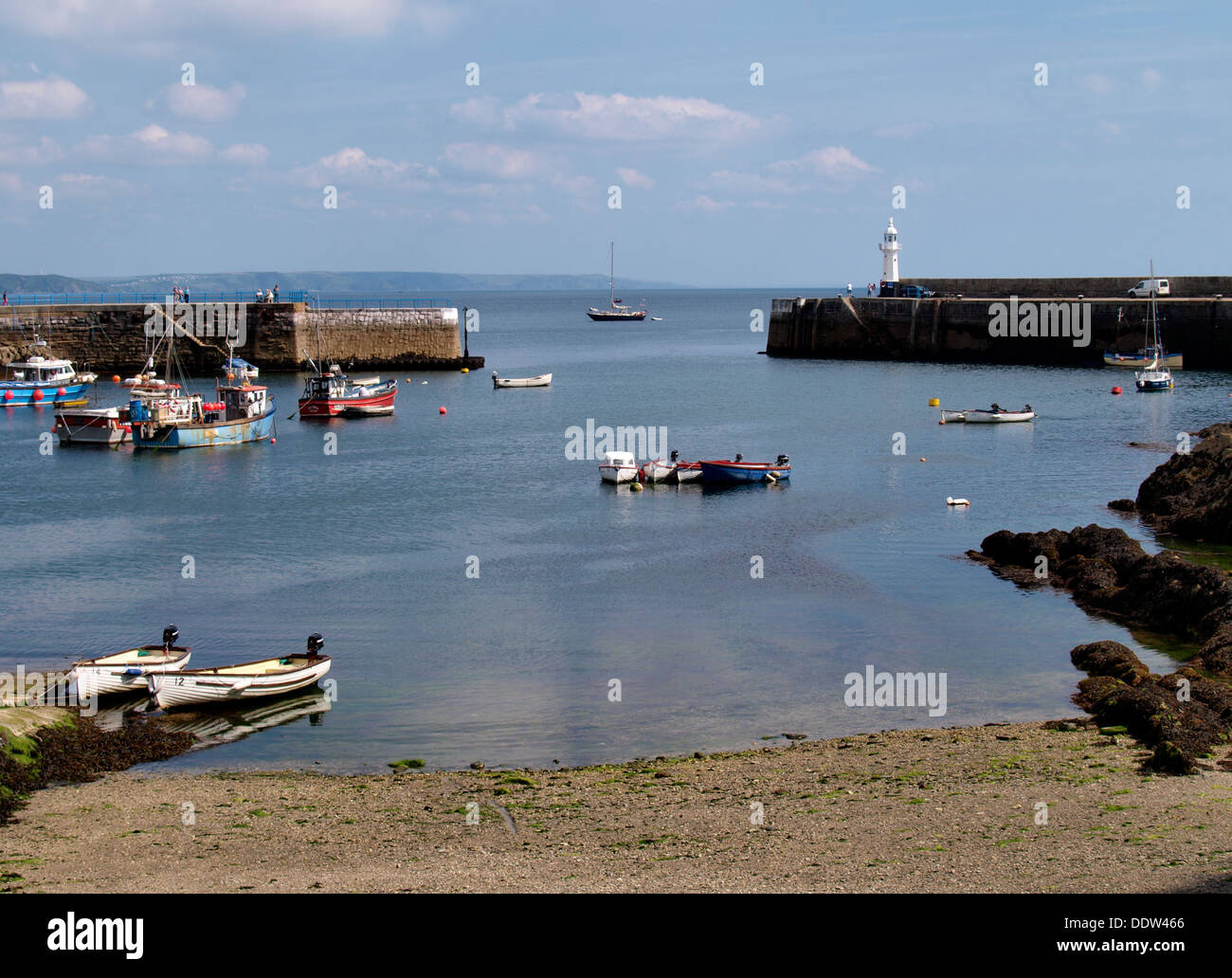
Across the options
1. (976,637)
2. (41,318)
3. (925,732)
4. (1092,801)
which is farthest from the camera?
(41,318)

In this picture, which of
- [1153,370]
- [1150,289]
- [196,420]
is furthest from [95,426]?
[1150,289]

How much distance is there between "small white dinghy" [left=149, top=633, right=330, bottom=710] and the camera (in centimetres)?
1798

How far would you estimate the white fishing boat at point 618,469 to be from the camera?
38.8 metres

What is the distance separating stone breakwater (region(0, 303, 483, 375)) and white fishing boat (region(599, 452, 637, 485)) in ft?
129

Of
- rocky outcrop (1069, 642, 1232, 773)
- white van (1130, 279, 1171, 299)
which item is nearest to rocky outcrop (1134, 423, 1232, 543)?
rocky outcrop (1069, 642, 1232, 773)

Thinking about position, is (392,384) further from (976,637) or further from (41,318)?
(976,637)

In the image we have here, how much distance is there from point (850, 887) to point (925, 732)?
6.76 meters

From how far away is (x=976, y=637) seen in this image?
70.4 ft

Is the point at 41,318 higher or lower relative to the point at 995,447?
higher

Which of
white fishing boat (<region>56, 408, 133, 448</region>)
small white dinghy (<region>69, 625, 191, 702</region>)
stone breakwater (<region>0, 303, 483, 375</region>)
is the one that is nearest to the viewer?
small white dinghy (<region>69, 625, 191, 702</region>)

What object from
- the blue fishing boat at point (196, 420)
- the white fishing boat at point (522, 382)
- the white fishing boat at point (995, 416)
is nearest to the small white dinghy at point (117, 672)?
the blue fishing boat at point (196, 420)

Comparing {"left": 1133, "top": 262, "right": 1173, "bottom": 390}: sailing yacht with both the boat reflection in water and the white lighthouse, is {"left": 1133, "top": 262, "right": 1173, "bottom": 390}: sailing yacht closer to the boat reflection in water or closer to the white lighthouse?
the white lighthouse

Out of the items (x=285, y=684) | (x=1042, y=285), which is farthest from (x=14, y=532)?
(x=1042, y=285)
